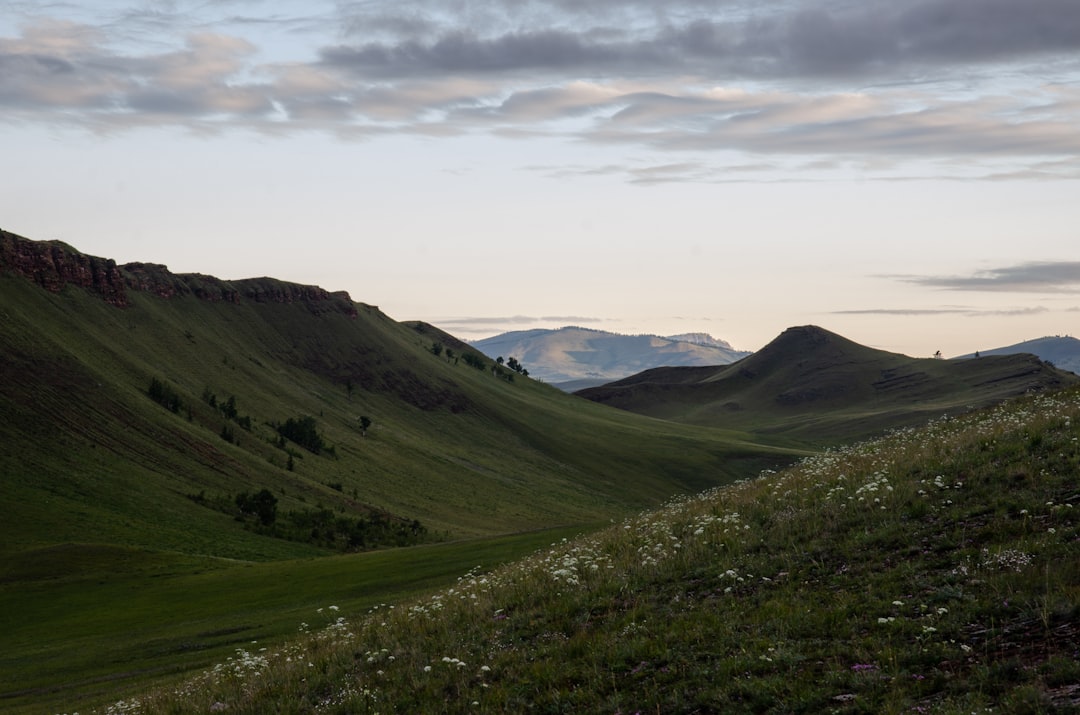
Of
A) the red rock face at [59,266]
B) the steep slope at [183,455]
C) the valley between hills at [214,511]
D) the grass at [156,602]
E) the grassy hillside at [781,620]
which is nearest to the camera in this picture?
the grassy hillside at [781,620]

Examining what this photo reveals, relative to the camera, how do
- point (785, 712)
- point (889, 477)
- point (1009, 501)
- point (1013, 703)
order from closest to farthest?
point (1013, 703)
point (785, 712)
point (1009, 501)
point (889, 477)

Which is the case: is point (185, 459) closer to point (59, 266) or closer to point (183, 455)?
point (183, 455)

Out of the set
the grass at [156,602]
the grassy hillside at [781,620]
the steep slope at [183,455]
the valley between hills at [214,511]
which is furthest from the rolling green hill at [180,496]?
the grassy hillside at [781,620]

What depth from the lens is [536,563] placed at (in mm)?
25859

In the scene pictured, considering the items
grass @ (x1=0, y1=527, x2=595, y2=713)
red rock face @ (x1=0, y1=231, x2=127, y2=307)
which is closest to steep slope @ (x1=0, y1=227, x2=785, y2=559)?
red rock face @ (x1=0, y1=231, x2=127, y2=307)

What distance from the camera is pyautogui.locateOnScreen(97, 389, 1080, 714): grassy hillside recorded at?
12.4 m

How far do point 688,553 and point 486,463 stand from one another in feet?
569

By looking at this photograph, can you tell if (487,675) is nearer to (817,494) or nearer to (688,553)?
(688,553)

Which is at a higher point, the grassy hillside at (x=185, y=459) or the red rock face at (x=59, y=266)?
the red rock face at (x=59, y=266)

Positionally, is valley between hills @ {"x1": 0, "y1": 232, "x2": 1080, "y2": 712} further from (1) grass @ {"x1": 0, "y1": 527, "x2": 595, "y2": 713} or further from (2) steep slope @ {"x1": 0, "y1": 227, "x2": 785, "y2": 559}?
(2) steep slope @ {"x1": 0, "y1": 227, "x2": 785, "y2": 559}

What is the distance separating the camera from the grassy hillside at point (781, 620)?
12367 millimetres

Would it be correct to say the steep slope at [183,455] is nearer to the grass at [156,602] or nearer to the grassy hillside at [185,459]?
the grassy hillside at [185,459]

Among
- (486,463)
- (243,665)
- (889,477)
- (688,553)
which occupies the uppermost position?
(889,477)

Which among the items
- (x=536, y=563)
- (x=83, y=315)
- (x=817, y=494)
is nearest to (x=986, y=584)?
(x=817, y=494)
